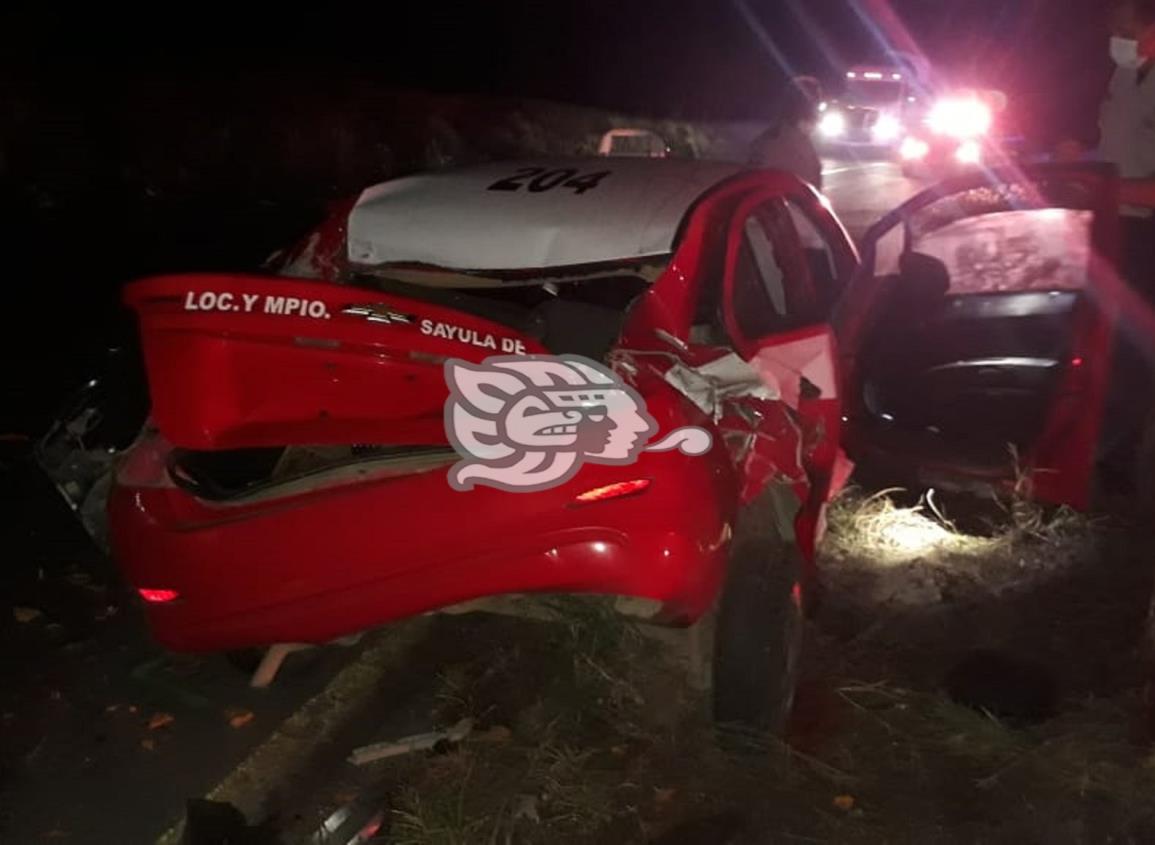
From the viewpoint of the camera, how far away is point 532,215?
142 inches

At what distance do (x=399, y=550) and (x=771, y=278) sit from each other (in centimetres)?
196

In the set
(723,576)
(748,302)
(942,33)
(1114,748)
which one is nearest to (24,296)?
(748,302)

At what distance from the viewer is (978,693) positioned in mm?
Answer: 3609

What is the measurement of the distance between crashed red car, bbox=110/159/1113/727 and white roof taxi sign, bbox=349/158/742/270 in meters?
0.01

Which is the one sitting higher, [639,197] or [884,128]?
[639,197]

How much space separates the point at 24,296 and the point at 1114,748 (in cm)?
826

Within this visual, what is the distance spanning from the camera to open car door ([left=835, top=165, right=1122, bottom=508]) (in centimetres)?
434

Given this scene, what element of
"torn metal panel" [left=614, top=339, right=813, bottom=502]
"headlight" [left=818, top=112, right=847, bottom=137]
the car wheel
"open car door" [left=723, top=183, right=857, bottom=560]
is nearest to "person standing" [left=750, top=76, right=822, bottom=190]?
"open car door" [left=723, top=183, right=857, bottom=560]

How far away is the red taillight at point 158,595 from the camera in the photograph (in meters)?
3.10

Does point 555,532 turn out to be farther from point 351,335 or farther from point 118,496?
point 118,496

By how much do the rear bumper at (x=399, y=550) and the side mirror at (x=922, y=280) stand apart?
8.50 ft

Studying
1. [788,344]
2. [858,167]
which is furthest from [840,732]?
[858,167]

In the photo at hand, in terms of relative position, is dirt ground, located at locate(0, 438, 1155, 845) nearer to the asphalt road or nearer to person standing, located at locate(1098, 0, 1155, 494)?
person standing, located at locate(1098, 0, 1155, 494)

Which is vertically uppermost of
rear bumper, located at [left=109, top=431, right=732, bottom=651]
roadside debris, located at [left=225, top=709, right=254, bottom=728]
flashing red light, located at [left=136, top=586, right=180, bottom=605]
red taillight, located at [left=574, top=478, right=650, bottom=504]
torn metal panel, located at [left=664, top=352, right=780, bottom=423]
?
torn metal panel, located at [left=664, top=352, right=780, bottom=423]
